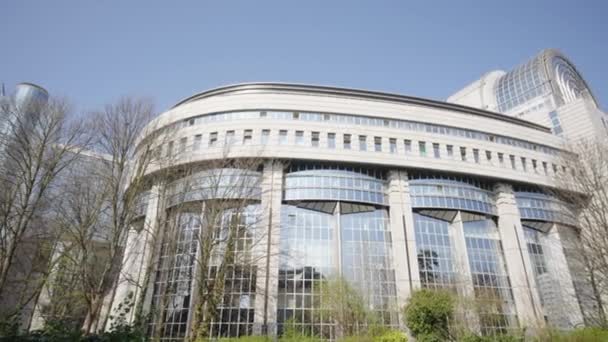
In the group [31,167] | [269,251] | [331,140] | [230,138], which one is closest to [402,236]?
[331,140]

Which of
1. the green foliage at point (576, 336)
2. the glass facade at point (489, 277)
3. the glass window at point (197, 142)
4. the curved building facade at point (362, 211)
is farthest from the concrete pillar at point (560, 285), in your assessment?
the glass window at point (197, 142)

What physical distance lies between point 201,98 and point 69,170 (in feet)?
62.9

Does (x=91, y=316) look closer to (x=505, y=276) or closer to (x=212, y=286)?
(x=212, y=286)

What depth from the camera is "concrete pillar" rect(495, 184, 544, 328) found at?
28.8 meters

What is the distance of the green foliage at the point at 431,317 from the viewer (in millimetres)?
19891

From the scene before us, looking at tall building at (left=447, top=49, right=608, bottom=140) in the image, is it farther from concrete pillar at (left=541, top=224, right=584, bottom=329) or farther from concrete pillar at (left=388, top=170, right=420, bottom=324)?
concrete pillar at (left=388, top=170, right=420, bottom=324)

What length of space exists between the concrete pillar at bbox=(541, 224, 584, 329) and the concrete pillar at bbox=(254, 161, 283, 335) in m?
26.8

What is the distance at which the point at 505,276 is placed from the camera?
30.8 metres

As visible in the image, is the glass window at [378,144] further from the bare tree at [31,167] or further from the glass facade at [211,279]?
the bare tree at [31,167]

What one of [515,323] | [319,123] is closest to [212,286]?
[319,123]

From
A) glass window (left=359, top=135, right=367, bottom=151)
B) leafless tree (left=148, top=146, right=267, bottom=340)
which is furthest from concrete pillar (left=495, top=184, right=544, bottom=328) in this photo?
leafless tree (left=148, top=146, right=267, bottom=340)

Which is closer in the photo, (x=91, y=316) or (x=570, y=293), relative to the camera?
(x=91, y=316)

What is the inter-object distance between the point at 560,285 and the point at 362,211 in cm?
2220

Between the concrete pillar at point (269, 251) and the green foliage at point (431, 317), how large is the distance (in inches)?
403
